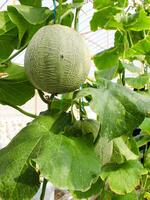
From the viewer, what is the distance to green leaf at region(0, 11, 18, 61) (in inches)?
37.1

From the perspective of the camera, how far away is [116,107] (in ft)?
2.17

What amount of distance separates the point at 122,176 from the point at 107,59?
1.31 feet

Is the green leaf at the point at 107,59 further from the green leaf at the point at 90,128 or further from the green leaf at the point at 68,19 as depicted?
the green leaf at the point at 90,128

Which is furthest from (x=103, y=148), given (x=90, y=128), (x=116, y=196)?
(x=116, y=196)

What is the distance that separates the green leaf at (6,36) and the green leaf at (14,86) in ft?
0.13

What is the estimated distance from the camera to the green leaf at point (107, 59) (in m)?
1.09

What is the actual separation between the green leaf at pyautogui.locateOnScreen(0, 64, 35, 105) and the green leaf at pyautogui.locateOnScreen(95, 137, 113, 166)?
0.31 meters

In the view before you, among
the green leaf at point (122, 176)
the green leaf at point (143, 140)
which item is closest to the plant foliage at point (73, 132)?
the green leaf at point (122, 176)

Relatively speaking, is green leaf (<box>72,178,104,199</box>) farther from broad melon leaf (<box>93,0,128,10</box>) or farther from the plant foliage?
broad melon leaf (<box>93,0,128,10</box>)

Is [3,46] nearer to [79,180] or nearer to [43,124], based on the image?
[43,124]

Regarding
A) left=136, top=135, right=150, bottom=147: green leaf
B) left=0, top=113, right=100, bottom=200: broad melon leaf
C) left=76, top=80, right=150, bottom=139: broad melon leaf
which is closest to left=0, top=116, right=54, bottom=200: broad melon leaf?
left=0, top=113, right=100, bottom=200: broad melon leaf

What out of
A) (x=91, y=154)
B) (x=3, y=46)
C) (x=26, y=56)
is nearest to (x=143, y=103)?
(x=91, y=154)

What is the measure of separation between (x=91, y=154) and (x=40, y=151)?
0.28ft

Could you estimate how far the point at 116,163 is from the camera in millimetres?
838
